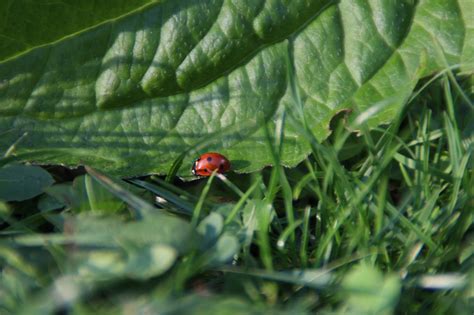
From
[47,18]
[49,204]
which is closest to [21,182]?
[49,204]

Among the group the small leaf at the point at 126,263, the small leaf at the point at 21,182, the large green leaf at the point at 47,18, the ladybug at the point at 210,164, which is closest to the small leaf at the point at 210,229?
the small leaf at the point at 126,263

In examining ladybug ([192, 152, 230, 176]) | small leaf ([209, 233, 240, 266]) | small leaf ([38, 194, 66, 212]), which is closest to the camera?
small leaf ([209, 233, 240, 266])

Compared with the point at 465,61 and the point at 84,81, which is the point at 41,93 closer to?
the point at 84,81

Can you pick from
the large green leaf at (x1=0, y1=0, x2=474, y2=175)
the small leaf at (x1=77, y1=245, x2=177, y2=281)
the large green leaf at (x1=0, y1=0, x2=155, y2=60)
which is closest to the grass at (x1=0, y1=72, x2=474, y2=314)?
the small leaf at (x1=77, y1=245, x2=177, y2=281)

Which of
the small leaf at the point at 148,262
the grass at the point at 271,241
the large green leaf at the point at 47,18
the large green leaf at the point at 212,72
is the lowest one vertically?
the grass at the point at 271,241

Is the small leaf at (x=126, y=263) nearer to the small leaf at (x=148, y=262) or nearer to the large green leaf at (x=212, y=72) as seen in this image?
the small leaf at (x=148, y=262)

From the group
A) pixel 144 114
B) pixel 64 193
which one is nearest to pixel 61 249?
pixel 64 193

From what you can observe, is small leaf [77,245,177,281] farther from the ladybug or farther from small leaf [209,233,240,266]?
the ladybug

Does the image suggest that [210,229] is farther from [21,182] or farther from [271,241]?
[21,182]
